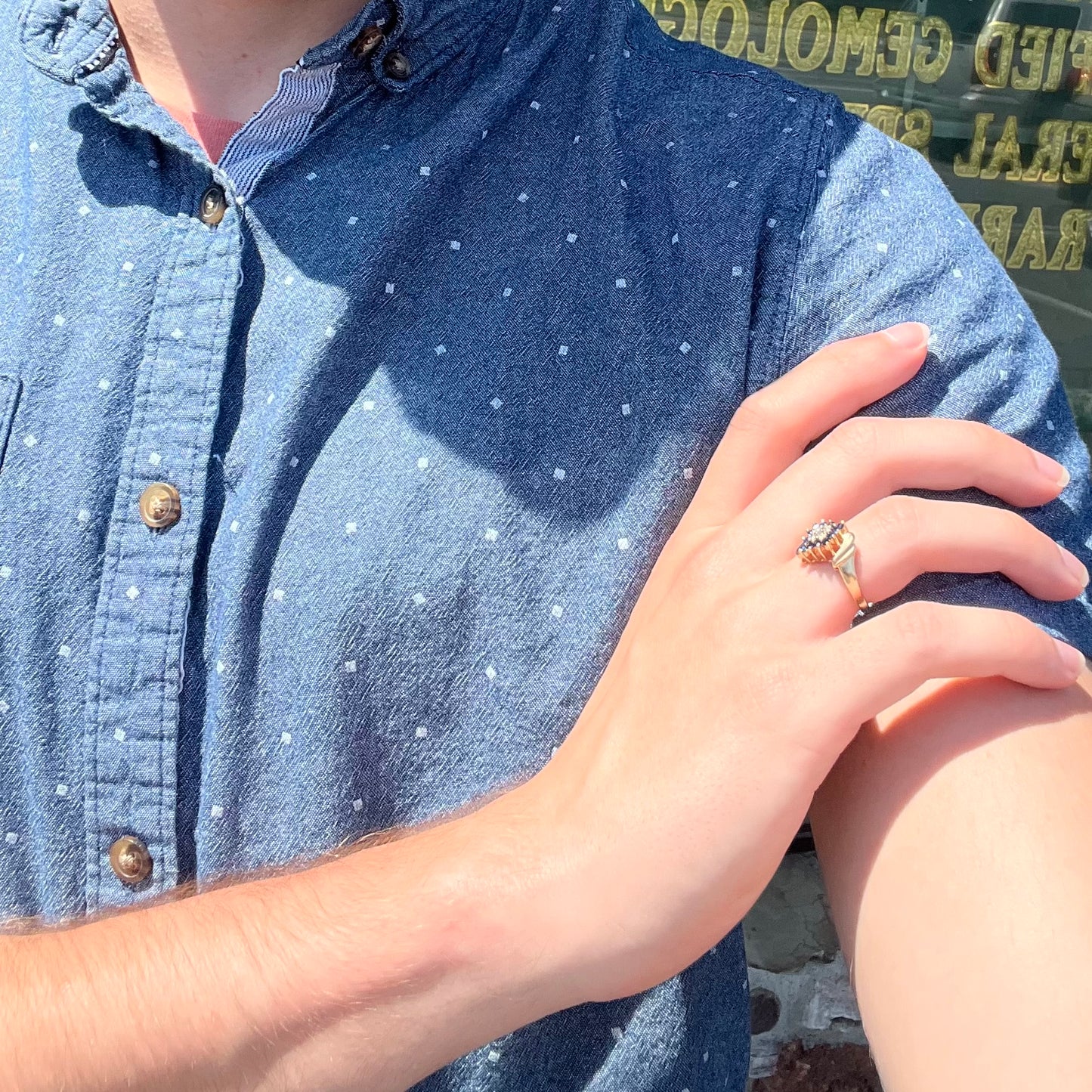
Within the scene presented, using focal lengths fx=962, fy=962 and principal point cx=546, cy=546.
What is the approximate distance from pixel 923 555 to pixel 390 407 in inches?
17.0

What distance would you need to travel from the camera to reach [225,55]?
92 cm

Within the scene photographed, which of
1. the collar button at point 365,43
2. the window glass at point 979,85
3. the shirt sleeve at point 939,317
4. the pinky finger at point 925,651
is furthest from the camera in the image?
the window glass at point 979,85

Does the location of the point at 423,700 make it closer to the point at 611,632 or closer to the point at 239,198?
the point at 611,632

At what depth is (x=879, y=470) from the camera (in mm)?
695

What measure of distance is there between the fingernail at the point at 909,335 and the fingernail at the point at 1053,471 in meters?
0.12

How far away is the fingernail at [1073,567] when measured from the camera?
71cm

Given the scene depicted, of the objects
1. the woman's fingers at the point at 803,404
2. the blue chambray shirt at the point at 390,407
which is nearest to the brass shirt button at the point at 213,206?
the blue chambray shirt at the point at 390,407

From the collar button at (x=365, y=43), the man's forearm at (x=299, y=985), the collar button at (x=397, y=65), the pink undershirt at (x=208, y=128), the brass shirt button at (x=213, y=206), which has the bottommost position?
the man's forearm at (x=299, y=985)

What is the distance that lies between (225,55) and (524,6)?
289 millimetres

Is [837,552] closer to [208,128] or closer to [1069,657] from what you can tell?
[1069,657]

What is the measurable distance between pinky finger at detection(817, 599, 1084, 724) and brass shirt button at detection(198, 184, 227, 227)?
62 centimetres

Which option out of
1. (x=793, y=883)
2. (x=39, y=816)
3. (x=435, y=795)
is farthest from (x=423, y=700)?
(x=793, y=883)

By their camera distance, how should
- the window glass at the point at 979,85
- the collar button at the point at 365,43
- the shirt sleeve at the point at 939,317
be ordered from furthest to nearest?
the window glass at the point at 979,85 < the collar button at the point at 365,43 < the shirt sleeve at the point at 939,317

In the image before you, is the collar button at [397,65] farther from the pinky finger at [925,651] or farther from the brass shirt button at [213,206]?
the pinky finger at [925,651]
